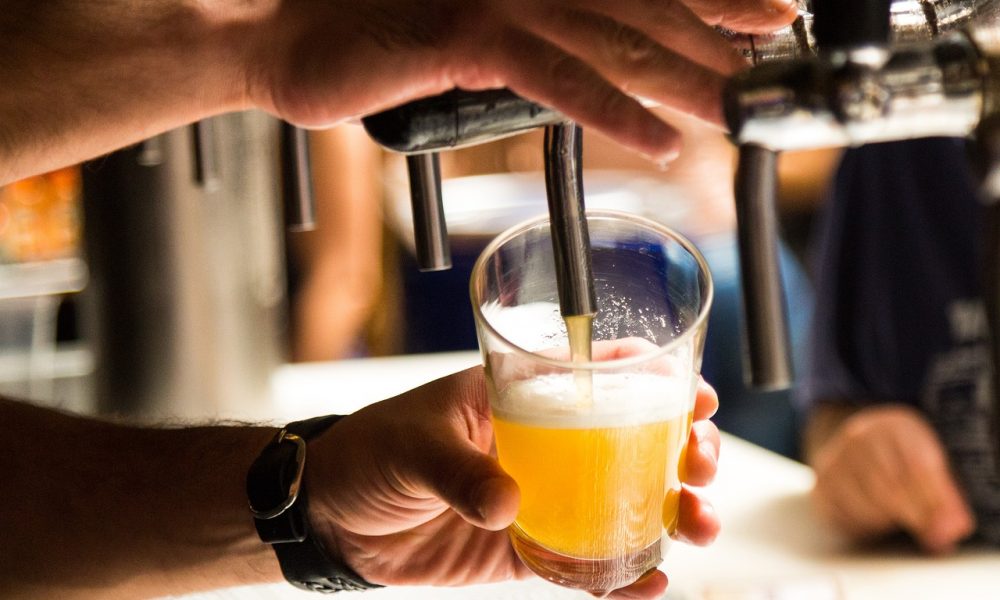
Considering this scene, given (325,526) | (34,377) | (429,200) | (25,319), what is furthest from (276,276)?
(25,319)

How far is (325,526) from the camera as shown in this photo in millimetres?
792

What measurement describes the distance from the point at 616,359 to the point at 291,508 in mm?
301

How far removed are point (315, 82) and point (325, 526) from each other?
0.37 metres

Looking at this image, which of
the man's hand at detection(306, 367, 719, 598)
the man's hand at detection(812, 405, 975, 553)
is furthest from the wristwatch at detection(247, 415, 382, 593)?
the man's hand at detection(812, 405, 975, 553)

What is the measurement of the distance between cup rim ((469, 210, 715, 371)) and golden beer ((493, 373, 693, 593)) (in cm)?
1

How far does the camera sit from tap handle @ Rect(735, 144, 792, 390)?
1.33ft

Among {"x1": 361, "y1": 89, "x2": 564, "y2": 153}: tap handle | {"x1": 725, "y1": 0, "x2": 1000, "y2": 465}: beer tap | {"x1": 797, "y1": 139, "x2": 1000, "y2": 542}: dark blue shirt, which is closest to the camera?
{"x1": 725, "y1": 0, "x2": 1000, "y2": 465}: beer tap

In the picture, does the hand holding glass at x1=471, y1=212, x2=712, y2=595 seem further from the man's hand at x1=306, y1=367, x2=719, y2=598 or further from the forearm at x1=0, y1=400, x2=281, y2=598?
the forearm at x1=0, y1=400, x2=281, y2=598

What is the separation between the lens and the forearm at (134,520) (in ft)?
2.70

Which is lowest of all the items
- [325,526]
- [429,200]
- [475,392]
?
[325,526]

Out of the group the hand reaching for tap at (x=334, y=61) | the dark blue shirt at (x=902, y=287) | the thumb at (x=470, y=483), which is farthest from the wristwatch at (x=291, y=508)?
the dark blue shirt at (x=902, y=287)

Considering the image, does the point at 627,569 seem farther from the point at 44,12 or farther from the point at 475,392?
the point at 44,12

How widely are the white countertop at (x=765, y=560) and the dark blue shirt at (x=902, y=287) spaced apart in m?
0.56

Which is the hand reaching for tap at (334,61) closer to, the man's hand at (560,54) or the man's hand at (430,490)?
the man's hand at (560,54)
